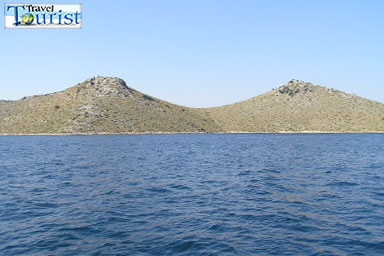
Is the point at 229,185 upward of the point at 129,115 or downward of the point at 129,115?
downward

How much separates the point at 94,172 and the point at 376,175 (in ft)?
120

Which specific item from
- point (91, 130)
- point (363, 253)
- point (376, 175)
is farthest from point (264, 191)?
point (91, 130)

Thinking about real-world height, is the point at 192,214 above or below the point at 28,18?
below

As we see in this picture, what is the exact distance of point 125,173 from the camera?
40.2 m

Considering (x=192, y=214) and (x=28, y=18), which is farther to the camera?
(x=28, y=18)

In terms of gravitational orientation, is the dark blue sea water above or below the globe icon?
below

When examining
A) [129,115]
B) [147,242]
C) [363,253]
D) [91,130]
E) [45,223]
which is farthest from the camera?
[129,115]

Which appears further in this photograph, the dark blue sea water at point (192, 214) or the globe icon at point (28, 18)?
the globe icon at point (28, 18)

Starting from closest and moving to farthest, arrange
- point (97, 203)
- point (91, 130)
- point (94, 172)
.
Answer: point (97, 203)
point (94, 172)
point (91, 130)

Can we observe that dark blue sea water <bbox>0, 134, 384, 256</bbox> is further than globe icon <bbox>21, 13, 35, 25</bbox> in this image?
No

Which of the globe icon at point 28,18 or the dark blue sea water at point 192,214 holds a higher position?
the globe icon at point 28,18

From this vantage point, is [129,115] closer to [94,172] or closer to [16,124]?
[16,124]

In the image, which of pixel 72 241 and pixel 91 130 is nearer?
pixel 72 241

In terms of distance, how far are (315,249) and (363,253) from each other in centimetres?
223
